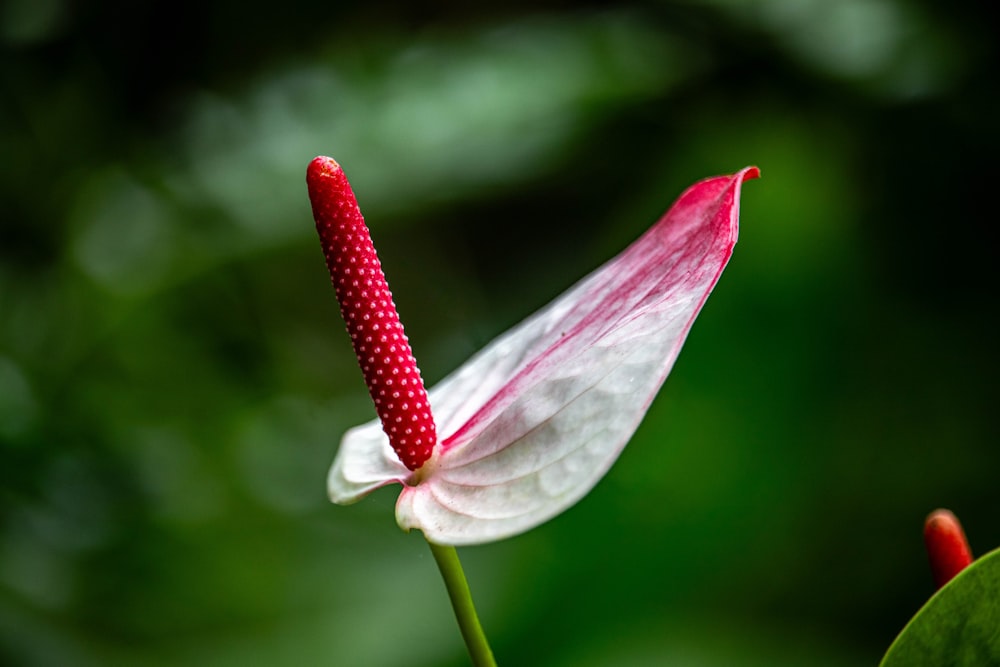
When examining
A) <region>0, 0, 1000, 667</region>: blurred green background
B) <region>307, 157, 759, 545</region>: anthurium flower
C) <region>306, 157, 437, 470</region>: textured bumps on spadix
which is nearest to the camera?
<region>307, 157, 759, 545</region>: anthurium flower

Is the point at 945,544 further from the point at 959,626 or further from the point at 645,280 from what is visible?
the point at 645,280

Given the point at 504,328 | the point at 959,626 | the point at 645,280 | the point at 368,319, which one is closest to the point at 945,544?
the point at 959,626

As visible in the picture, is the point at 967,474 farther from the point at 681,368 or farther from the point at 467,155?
the point at 467,155

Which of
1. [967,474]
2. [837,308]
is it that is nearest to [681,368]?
[837,308]

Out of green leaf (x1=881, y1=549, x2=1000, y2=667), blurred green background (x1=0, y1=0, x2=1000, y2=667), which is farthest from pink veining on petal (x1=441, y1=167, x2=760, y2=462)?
blurred green background (x1=0, y1=0, x2=1000, y2=667)

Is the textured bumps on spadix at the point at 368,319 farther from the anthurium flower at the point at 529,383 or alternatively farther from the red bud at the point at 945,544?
the red bud at the point at 945,544

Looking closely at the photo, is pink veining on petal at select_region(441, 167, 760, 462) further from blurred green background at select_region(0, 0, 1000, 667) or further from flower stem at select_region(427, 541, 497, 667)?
blurred green background at select_region(0, 0, 1000, 667)
